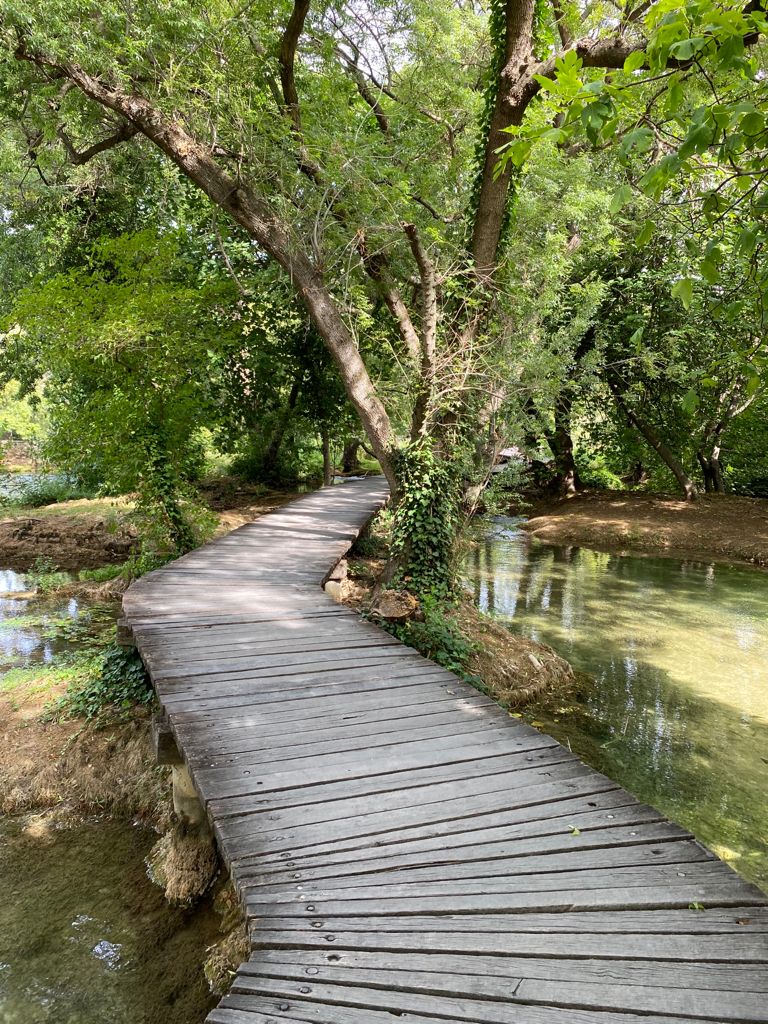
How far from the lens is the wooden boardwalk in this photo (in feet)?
6.50

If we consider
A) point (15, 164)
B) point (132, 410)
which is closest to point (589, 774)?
point (132, 410)

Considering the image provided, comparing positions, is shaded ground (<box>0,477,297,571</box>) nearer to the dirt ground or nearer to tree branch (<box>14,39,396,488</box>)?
tree branch (<box>14,39,396,488</box>)

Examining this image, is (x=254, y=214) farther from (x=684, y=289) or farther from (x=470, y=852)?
(x=470, y=852)

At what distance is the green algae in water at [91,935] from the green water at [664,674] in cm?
337

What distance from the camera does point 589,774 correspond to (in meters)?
3.31

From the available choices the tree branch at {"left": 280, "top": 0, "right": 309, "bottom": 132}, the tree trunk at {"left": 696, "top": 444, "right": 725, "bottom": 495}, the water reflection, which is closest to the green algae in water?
the water reflection

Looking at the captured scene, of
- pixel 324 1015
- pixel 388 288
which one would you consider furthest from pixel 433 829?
pixel 388 288

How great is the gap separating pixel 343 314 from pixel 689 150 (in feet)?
20.1

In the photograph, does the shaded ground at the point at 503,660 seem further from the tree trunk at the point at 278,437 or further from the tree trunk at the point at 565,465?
the tree trunk at the point at 565,465

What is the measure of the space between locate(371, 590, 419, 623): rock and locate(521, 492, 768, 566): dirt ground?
9787 millimetres

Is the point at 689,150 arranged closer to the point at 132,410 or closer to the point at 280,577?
the point at 280,577

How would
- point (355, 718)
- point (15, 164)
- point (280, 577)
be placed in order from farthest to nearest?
1. point (15, 164)
2. point (280, 577)
3. point (355, 718)

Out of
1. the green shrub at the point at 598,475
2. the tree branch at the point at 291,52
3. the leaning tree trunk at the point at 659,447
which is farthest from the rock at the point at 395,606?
the green shrub at the point at 598,475

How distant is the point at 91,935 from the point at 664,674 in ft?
20.7
